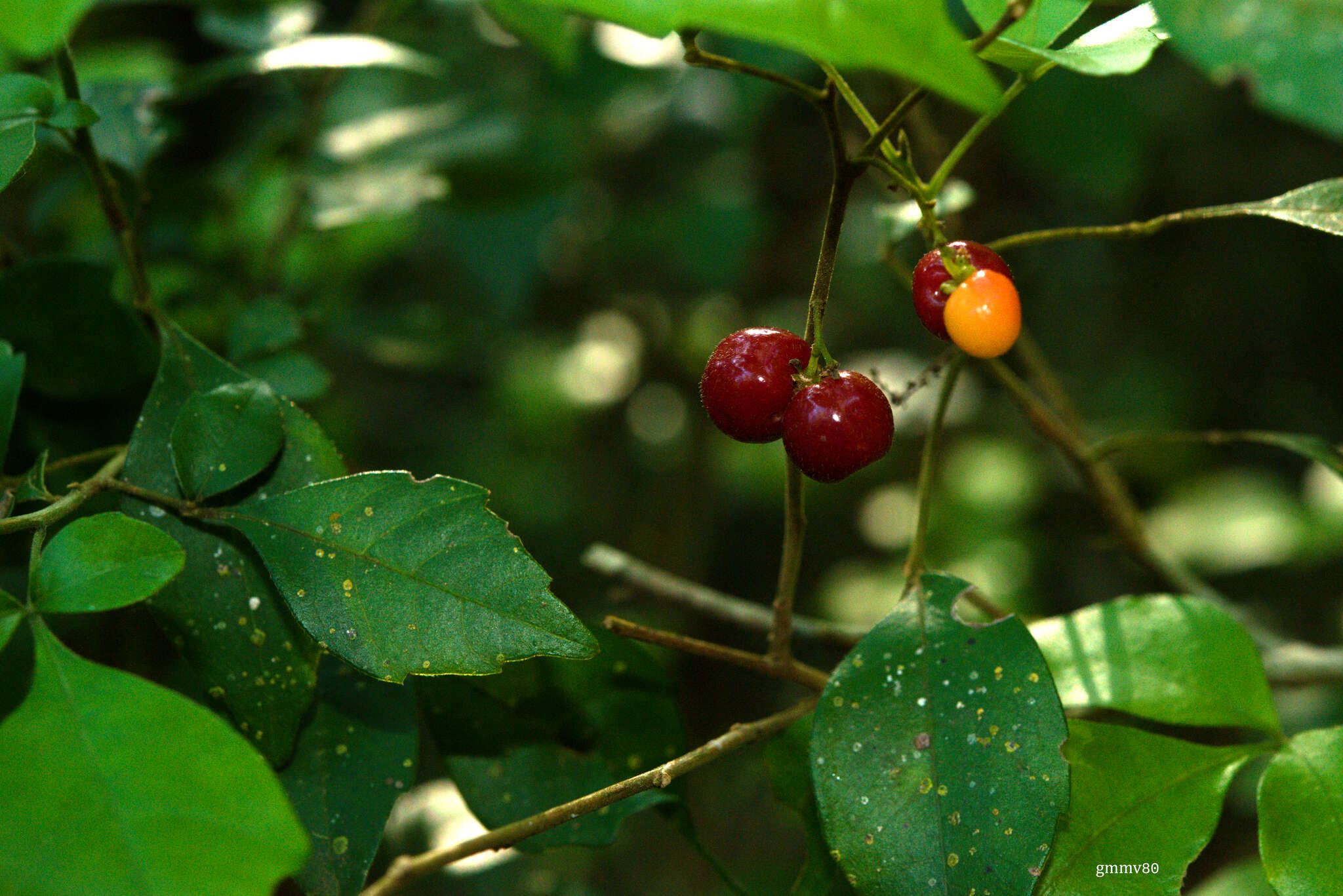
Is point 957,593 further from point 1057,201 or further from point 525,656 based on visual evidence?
point 1057,201

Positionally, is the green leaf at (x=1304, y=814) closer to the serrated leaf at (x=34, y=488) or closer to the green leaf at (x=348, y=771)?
the green leaf at (x=348, y=771)

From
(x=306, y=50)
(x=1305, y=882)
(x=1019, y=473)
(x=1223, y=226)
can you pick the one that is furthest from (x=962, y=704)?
(x=1223, y=226)

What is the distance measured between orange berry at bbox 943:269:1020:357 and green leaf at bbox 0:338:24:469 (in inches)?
20.4

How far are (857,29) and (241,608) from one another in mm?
433

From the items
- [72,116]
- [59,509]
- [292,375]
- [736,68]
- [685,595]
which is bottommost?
[685,595]

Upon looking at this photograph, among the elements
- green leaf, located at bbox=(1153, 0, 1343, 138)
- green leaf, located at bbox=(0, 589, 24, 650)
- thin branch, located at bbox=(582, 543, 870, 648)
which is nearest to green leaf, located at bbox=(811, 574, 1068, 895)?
thin branch, located at bbox=(582, 543, 870, 648)

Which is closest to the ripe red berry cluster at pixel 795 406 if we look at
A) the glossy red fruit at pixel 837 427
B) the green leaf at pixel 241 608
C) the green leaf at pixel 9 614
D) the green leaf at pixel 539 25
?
the glossy red fruit at pixel 837 427

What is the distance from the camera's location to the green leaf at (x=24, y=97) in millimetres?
574

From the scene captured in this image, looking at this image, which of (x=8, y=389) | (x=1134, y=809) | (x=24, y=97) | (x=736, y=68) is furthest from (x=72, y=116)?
(x=1134, y=809)

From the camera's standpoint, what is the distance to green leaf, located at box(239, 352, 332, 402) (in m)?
0.80

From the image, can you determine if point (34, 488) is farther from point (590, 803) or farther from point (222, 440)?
point (590, 803)

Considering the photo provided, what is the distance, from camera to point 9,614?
18.5 inches

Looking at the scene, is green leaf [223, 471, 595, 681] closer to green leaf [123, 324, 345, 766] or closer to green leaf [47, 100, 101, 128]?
green leaf [123, 324, 345, 766]

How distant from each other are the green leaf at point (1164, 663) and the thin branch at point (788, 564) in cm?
17
